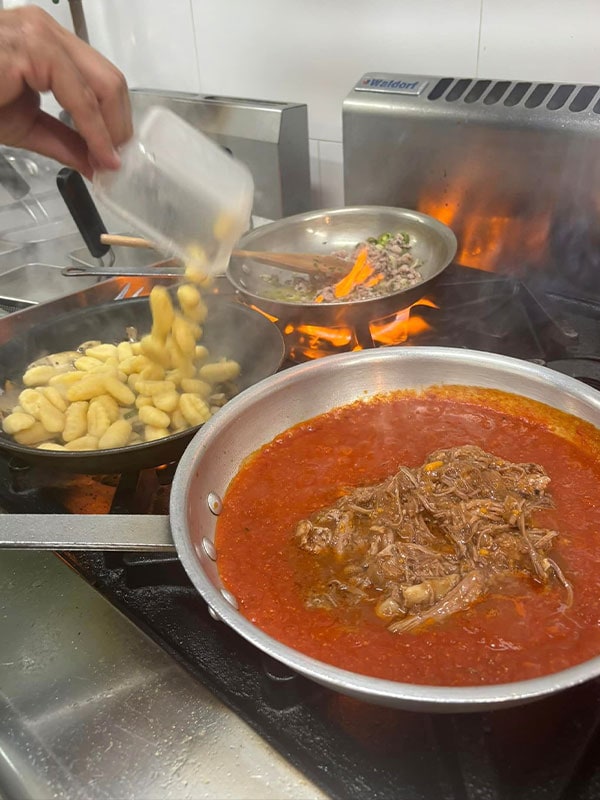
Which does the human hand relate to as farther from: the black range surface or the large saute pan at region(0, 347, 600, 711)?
the black range surface

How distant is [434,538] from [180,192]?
92 centimetres

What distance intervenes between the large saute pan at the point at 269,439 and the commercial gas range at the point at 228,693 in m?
0.18

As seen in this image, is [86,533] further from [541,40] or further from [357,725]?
[541,40]

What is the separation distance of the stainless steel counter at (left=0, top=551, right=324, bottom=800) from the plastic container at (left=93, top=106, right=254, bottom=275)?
79 cm

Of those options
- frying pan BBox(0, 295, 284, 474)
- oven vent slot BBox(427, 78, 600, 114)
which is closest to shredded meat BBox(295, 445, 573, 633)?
frying pan BBox(0, 295, 284, 474)

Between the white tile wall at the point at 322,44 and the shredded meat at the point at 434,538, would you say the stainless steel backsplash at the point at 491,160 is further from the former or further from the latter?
the shredded meat at the point at 434,538

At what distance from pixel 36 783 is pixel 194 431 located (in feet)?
2.28

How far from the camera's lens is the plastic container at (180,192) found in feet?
4.71

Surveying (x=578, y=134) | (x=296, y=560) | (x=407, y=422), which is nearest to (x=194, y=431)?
(x=296, y=560)

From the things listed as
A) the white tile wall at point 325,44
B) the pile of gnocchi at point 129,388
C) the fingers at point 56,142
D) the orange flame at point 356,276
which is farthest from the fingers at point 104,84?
the white tile wall at point 325,44

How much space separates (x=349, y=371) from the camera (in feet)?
5.22

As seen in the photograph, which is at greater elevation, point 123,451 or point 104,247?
Answer: point 123,451

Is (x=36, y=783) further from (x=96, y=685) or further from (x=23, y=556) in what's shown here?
(x=23, y=556)

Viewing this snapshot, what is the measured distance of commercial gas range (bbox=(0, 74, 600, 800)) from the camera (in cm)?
95
